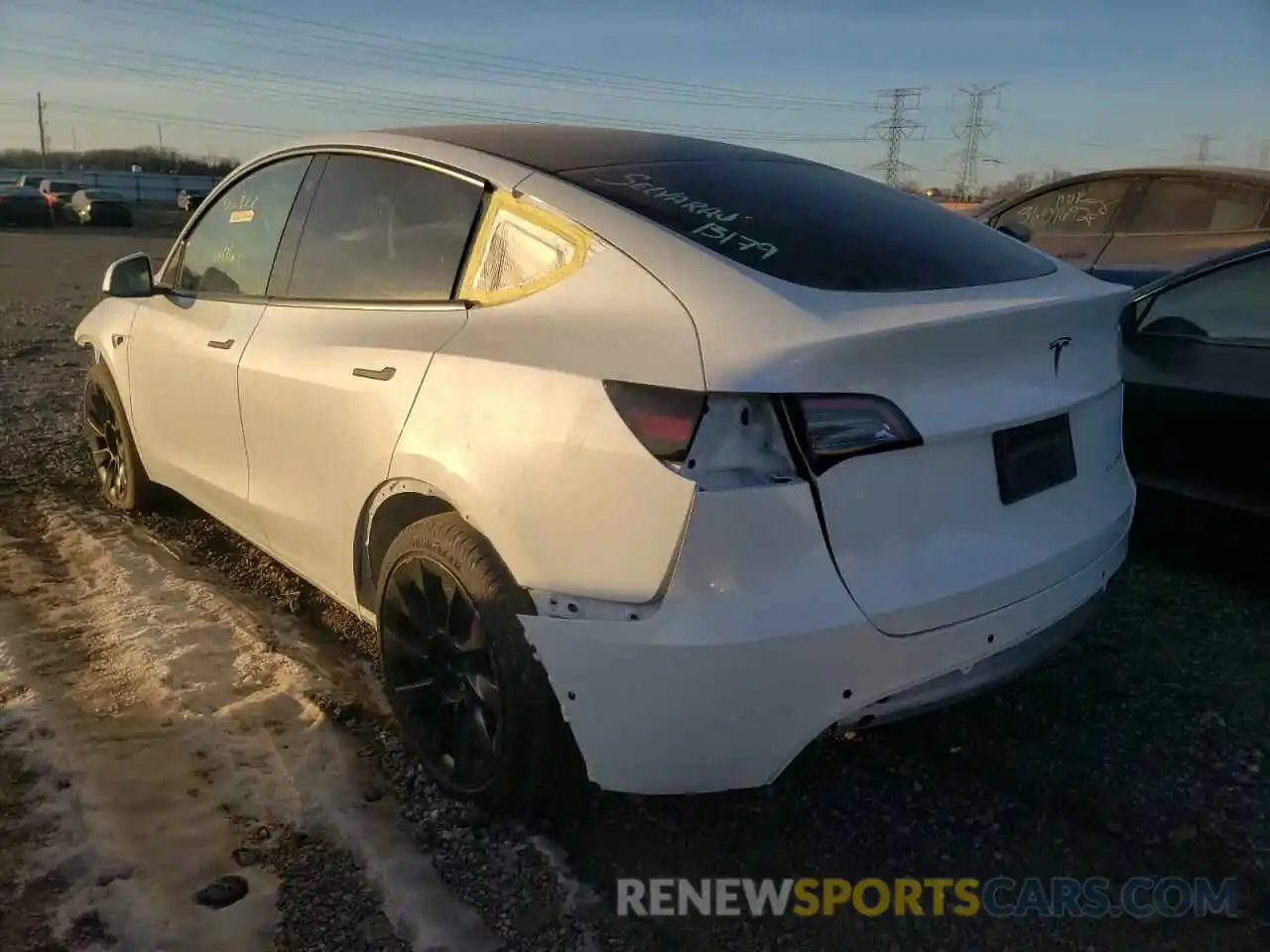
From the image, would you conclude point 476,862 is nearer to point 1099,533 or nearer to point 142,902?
point 142,902

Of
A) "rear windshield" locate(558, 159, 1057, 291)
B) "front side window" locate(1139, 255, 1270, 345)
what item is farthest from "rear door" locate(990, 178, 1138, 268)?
"rear windshield" locate(558, 159, 1057, 291)

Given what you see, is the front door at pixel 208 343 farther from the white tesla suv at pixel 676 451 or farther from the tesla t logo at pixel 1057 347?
the tesla t logo at pixel 1057 347

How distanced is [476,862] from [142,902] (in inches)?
28.2

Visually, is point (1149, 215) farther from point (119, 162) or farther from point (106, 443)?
point (119, 162)

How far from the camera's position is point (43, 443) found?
603 cm

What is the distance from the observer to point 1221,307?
3939 millimetres

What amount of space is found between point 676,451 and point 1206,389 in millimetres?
2708

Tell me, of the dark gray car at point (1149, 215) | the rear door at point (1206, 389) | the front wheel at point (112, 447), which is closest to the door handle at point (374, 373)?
the front wheel at point (112, 447)

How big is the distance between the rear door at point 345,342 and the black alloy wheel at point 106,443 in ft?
5.28

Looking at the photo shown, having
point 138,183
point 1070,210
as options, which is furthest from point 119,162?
point 1070,210

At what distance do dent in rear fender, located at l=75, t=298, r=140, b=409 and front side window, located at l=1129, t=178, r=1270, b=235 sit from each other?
6.20 metres

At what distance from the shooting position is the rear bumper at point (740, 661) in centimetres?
203

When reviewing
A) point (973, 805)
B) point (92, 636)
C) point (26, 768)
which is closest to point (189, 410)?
point (92, 636)

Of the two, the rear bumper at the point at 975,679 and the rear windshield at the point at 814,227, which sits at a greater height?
the rear windshield at the point at 814,227
